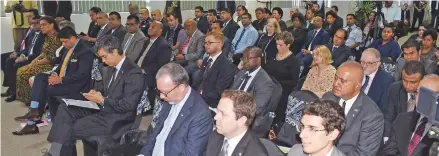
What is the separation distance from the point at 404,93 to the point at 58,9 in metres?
7.26

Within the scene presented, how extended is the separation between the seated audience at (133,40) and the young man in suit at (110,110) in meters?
2.09

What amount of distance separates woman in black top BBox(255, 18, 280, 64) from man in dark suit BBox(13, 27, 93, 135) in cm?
237

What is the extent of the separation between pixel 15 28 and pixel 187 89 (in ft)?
21.0

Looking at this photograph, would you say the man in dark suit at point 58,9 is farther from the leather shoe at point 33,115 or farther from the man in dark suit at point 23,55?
the leather shoe at point 33,115

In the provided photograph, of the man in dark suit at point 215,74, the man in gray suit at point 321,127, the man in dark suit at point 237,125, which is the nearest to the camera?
the man in gray suit at point 321,127

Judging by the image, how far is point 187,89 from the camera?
9.92 feet

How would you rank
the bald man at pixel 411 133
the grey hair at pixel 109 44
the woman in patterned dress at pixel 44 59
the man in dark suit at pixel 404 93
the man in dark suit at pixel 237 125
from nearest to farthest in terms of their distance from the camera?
the man in dark suit at pixel 237 125
the bald man at pixel 411 133
the man in dark suit at pixel 404 93
the grey hair at pixel 109 44
the woman in patterned dress at pixel 44 59

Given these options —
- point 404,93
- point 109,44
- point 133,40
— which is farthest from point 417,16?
point 109,44

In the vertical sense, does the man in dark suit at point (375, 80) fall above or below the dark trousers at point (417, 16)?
below

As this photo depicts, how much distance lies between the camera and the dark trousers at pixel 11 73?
651 cm

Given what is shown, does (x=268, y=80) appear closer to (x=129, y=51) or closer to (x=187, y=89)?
(x=187, y=89)

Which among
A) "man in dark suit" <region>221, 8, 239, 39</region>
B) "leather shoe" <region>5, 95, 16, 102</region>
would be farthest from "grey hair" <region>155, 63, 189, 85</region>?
"man in dark suit" <region>221, 8, 239, 39</region>

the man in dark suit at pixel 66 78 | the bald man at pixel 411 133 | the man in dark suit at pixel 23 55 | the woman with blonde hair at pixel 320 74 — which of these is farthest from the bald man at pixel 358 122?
the man in dark suit at pixel 23 55

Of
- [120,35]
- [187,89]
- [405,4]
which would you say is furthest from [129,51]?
[405,4]
